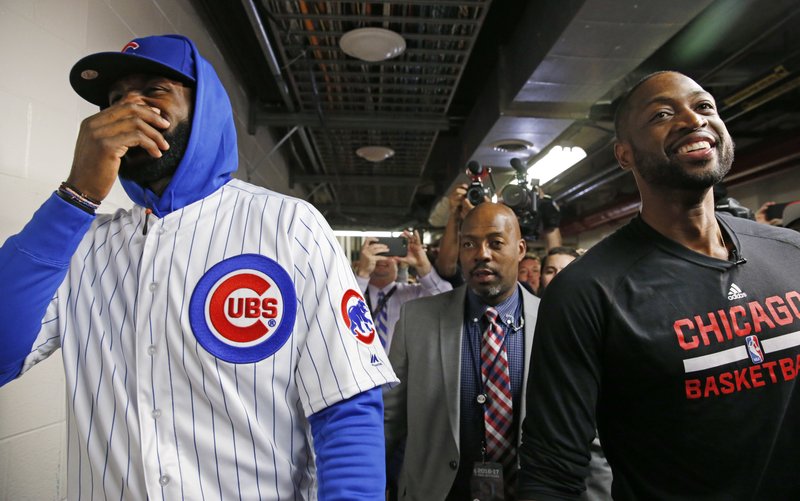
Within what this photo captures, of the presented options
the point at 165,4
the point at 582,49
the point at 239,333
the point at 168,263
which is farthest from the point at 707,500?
the point at 165,4

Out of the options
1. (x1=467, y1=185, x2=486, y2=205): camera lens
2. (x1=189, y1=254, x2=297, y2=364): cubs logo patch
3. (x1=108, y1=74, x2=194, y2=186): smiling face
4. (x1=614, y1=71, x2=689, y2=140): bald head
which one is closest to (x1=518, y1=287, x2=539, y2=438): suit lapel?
(x1=467, y1=185, x2=486, y2=205): camera lens

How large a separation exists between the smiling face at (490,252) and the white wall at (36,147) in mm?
1438

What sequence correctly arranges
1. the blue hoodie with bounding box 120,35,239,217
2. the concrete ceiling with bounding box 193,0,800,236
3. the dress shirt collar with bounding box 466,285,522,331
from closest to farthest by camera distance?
the blue hoodie with bounding box 120,35,239,217 → the dress shirt collar with bounding box 466,285,522,331 → the concrete ceiling with bounding box 193,0,800,236

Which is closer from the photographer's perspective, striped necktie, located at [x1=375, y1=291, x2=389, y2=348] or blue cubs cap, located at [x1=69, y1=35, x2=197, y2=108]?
blue cubs cap, located at [x1=69, y1=35, x2=197, y2=108]

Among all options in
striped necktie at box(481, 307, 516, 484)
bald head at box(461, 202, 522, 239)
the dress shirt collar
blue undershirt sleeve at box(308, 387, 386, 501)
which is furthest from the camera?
bald head at box(461, 202, 522, 239)

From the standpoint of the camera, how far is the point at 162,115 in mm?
1064

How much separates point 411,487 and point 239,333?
3.42 ft

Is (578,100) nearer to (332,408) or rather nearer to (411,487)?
(411,487)

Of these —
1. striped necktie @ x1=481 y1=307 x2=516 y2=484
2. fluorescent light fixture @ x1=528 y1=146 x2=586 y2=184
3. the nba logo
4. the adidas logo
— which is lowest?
striped necktie @ x1=481 y1=307 x2=516 y2=484

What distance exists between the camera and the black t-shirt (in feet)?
3.56

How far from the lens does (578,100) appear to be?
3.94 meters

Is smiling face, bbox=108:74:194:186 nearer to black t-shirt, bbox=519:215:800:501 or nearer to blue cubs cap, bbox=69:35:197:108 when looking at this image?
blue cubs cap, bbox=69:35:197:108

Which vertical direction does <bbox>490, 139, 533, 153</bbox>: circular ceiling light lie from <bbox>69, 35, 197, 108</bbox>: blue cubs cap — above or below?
→ above

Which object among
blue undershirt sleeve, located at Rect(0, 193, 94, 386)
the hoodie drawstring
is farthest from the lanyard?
blue undershirt sleeve, located at Rect(0, 193, 94, 386)
